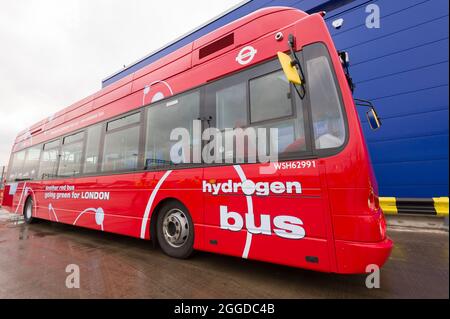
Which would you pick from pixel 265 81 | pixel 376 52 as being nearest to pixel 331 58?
pixel 265 81

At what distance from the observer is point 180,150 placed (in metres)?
3.70

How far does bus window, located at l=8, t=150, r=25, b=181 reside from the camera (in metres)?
8.49

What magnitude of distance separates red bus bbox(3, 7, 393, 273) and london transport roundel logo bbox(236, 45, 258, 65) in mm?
16

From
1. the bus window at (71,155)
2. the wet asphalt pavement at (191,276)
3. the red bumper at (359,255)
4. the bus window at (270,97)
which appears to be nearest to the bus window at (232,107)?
the bus window at (270,97)

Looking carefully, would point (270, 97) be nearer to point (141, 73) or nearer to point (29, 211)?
point (141, 73)

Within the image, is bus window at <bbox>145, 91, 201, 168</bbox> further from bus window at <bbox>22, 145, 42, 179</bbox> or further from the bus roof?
bus window at <bbox>22, 145, 42, 179</bbox>

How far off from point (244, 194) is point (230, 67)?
179 centimetres

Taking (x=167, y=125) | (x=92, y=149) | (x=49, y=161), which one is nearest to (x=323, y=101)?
(x=167, y=125)

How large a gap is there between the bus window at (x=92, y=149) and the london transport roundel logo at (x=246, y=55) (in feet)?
11.9

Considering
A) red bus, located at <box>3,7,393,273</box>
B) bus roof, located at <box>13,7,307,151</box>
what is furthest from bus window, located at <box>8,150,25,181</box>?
red bus, located at <box>3,7,393,273</box>

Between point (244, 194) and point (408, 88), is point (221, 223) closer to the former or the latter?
point (244, 194)

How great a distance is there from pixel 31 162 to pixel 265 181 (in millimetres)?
8382

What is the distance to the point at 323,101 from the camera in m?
2.54
